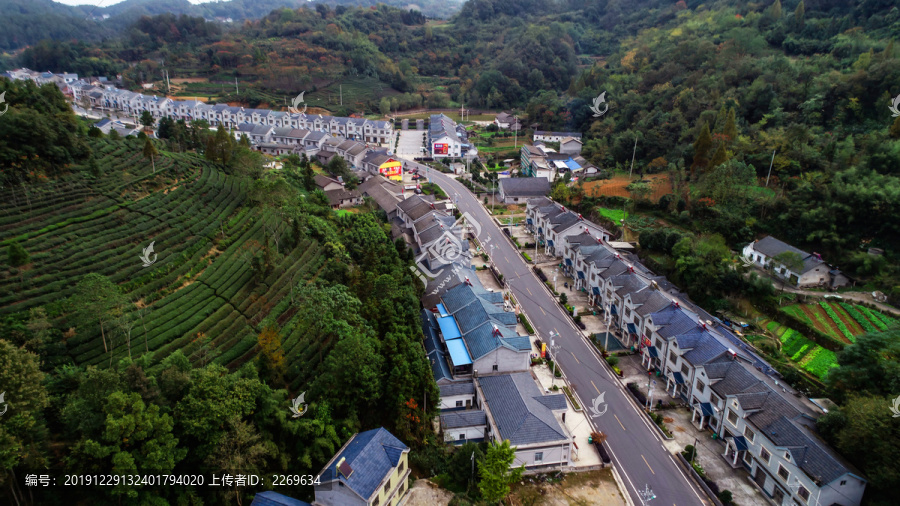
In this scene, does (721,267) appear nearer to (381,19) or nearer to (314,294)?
(314,294)

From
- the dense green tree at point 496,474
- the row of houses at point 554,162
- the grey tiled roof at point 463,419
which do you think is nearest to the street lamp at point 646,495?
the dense green tree at point 496,474

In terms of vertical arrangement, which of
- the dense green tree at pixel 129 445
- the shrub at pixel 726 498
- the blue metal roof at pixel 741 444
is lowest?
the shrub at pixel 726 498

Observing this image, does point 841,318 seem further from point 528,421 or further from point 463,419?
point 463,419

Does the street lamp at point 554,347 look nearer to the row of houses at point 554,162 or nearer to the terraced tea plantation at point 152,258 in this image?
the terraced tea plantation at point 152,258

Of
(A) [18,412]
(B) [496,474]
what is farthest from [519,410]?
(A) [18,412]

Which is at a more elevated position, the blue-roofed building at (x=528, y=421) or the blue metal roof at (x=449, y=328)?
the blue metal roof at (x=449, y=328)

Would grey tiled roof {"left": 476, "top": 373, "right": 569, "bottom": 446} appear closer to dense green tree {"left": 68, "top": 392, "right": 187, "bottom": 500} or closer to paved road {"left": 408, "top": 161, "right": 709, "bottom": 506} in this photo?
paved road {"left": 408, "top": 161, "right": 709, "bottom": 506}
